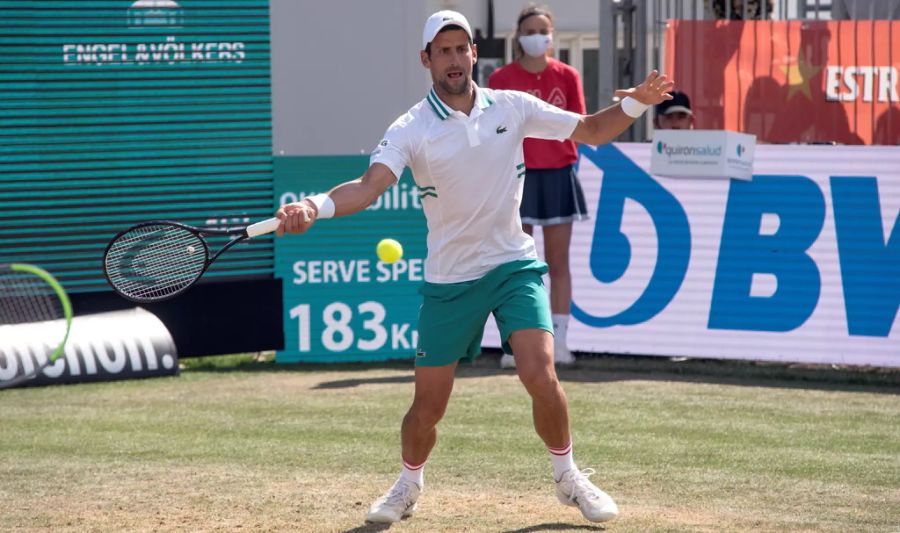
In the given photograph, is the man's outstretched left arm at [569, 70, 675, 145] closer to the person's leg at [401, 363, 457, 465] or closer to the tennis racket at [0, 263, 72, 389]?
the person's leg at [401, 363, 457, 465]

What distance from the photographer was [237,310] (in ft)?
37.0

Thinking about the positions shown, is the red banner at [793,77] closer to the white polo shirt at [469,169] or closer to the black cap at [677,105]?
the black cap at [677,105]

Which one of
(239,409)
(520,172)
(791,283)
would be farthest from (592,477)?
(791,283)

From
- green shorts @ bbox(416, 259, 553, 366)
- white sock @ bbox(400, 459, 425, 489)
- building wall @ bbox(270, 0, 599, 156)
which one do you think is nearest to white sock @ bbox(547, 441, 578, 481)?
green shorts @ bbox(416, 259, 553, 366)

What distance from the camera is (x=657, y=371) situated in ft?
35.5

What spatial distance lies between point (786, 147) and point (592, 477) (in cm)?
421

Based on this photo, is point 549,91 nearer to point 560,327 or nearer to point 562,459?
point 560,327

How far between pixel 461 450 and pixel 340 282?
3575 millimetres

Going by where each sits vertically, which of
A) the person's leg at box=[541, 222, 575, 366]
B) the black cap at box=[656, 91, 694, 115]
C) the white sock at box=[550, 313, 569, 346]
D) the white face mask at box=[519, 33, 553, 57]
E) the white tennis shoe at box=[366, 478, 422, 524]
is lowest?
the white tennis shoe at box=[366, 478, 422, 524]

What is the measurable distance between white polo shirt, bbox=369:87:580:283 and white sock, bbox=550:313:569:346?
14.2 ft

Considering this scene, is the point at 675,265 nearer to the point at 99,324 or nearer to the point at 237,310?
the point at 237,310

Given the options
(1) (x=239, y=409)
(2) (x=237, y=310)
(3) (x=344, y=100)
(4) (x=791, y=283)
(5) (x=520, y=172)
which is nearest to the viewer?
(5) (x=520, y=172)

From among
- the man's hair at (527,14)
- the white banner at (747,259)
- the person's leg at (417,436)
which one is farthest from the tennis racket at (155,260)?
the white banner at (747,259)

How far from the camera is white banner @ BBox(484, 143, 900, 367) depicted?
1030 cm
